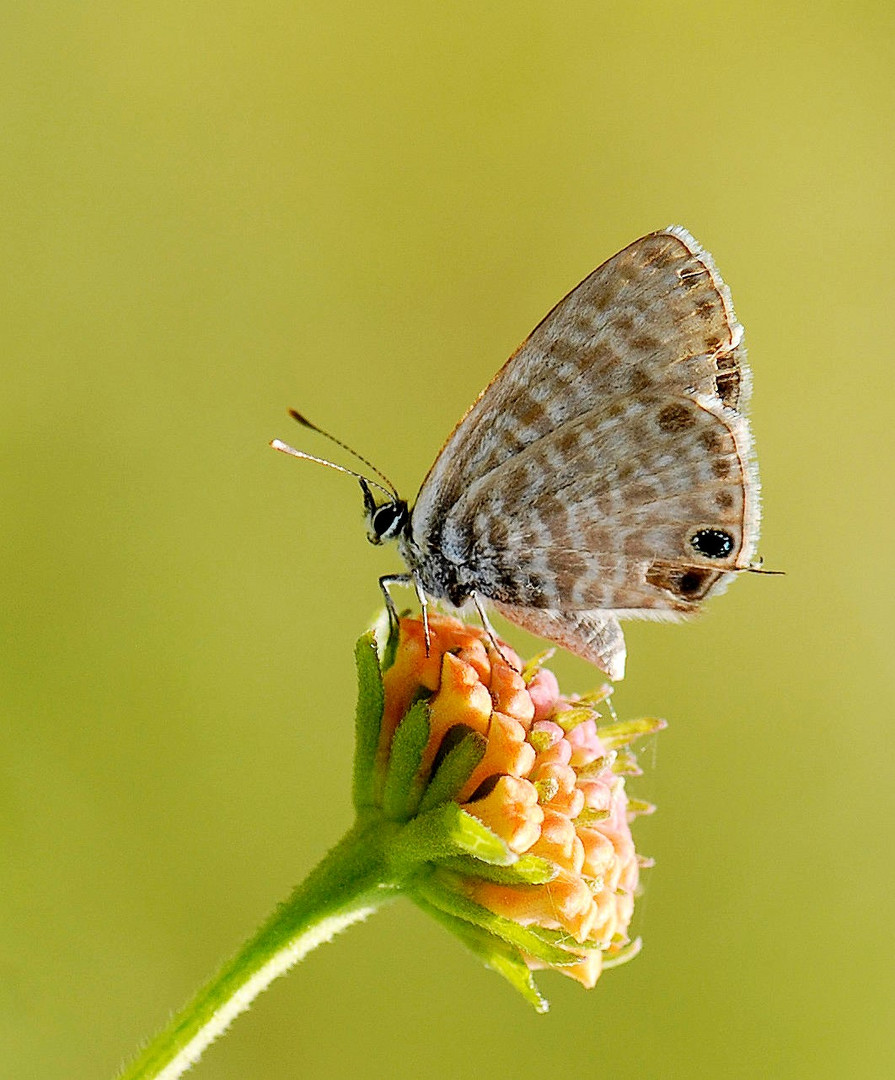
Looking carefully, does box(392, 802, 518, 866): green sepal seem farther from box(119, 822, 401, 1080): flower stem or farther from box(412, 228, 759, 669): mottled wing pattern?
box(412, 228, 759, 669): mottled wing pattern

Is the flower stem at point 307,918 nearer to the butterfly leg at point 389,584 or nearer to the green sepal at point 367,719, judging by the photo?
the green sepal at point 367,719

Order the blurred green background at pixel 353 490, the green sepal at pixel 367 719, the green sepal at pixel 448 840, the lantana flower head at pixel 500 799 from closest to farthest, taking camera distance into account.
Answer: the green sepal at pixel 448 840 < the lantana flower head at pixel 500 799 < the green sepal at pixel 367 719 < the blurred green background at pixel 353 490

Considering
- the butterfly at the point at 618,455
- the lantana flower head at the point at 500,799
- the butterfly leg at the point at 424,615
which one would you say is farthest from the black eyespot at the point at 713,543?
the butterfly leg at the point at 424,615

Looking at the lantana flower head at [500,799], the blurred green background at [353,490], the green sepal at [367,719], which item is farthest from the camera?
the blurred green background at [353,490]

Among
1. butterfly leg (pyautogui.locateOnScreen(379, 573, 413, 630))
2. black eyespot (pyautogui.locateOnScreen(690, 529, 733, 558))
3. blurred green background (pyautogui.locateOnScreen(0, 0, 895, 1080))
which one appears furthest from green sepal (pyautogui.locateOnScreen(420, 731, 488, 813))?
blurred green background (pyautogui.locateOnScreen(0, 0, 895, 1080))

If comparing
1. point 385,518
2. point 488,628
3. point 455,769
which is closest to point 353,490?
point 385,518

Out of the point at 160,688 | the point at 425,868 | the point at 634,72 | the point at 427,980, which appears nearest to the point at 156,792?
the point at 160,688

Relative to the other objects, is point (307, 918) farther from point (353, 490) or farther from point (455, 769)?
point (353, 490)

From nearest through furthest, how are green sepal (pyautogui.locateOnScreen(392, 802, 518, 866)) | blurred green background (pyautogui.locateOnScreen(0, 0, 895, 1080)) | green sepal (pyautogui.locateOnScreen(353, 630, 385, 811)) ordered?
green sepal (pyautogui.locateOnScreen(392, 802, 518, 866)) < green sepal (pyautogui.locateOnScreen(353, 630, 385, 811)) < blurred green background (pyautogui.locateOnScreen(0, 0, 895, 1080))
